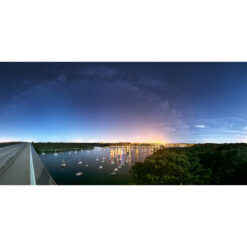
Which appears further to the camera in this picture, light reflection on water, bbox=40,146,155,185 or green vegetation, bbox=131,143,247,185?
light reflection on water, bbox=40,146,155,185

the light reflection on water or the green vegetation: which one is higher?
the green vegetation

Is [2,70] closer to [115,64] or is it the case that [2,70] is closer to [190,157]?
[115,64]

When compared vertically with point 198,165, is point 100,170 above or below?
below

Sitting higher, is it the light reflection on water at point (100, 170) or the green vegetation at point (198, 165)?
the green vegetation at point (198, 165)

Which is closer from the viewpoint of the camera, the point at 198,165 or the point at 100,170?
the point at 198,165

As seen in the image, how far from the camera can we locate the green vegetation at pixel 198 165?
513 centimetres

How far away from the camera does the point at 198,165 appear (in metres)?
6.32

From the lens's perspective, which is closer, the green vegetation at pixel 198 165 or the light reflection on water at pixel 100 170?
the green vegetation at pixel 198 165

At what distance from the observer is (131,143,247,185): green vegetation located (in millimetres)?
5133
